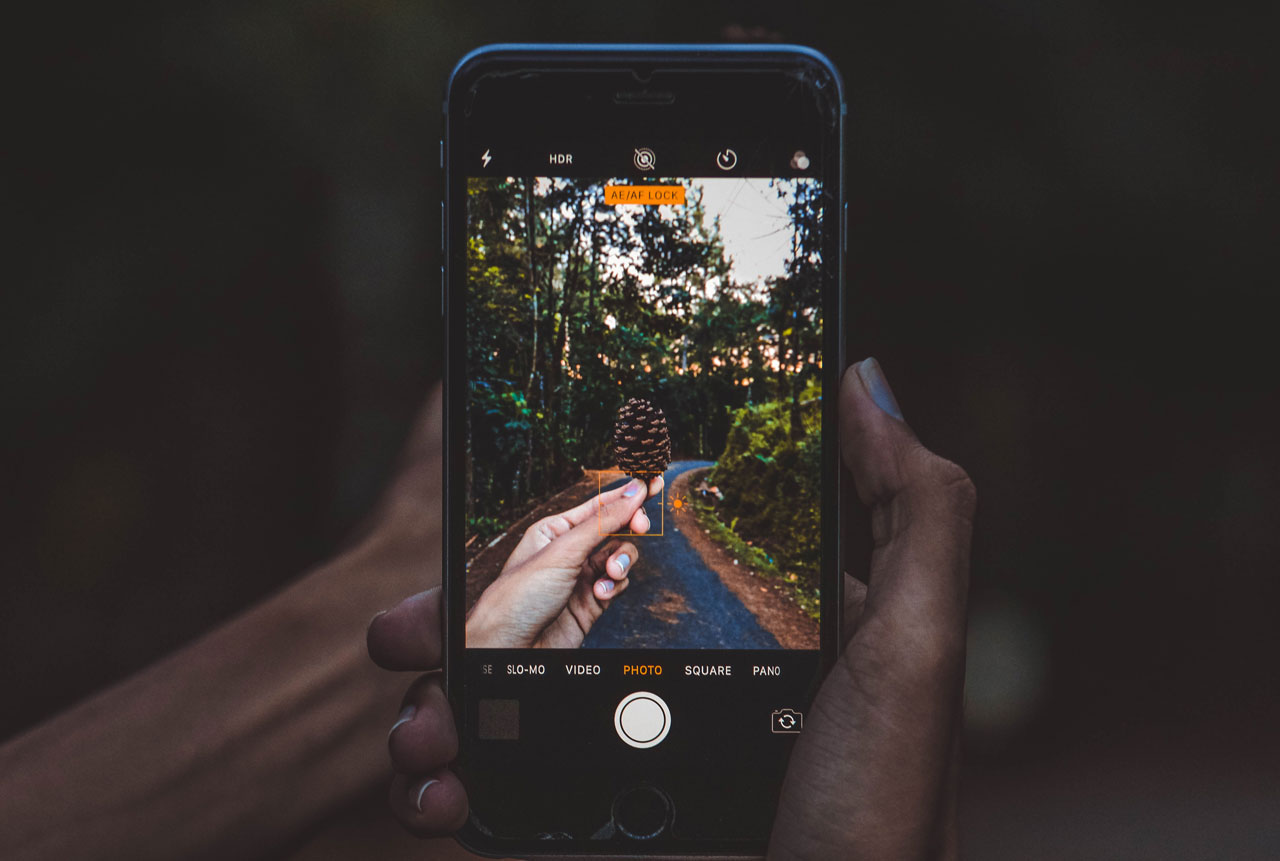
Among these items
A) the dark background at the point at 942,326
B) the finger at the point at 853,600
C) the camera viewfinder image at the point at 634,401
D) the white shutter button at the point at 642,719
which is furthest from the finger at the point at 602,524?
the dark background at the point at 942,326

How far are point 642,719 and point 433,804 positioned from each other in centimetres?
20

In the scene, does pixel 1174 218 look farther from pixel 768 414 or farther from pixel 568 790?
pixel 568 790

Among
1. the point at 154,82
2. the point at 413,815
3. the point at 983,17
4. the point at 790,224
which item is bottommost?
the point at 413,815

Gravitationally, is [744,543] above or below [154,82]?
below

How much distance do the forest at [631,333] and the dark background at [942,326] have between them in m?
0.93

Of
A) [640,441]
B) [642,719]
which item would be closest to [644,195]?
[640,441]

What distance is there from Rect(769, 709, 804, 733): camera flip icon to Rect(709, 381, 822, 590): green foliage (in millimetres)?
116

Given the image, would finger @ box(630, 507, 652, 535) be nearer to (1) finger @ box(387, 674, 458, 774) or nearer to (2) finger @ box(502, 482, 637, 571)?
(2) finger @ box(502, 482, 637, 571)

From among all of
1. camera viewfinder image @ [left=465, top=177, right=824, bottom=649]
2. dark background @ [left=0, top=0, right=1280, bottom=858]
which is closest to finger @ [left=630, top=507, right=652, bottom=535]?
camera viewfinder image @ [left=465, top=177, right=824, bottom=649]

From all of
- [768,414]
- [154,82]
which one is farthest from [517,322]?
[154,82]

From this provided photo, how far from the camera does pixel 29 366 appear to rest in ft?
4.83

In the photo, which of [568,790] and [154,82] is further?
[154,82]

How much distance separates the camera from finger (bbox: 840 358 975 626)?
0.60m

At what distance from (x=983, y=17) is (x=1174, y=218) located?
1.94 feet
